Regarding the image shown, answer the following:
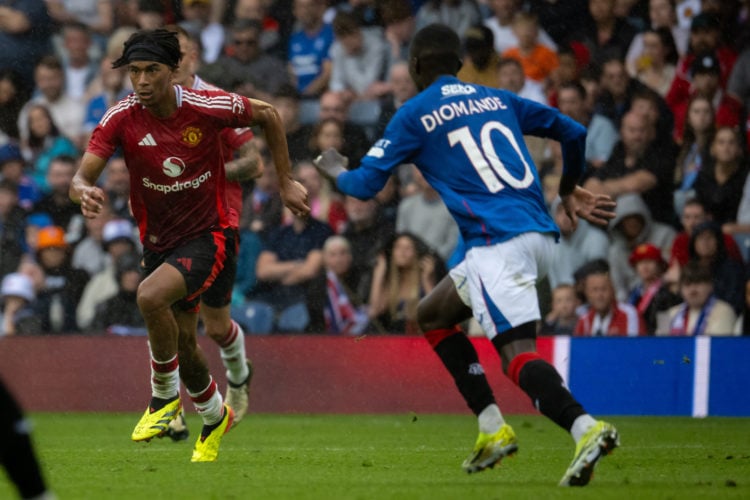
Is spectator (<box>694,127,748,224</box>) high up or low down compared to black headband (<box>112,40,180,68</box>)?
down

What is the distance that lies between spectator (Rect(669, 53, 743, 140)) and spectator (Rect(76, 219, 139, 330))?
5528 mm

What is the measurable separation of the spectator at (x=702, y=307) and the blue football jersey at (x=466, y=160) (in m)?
5.70

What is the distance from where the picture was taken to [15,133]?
16.0 m

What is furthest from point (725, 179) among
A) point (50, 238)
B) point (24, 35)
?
point (24, 35)

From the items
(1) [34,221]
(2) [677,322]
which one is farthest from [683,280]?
(1) [34,221]

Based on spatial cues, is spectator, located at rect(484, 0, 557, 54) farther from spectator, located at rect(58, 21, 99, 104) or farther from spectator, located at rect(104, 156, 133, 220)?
spectator, located at rect(58, 21, 99, 104)

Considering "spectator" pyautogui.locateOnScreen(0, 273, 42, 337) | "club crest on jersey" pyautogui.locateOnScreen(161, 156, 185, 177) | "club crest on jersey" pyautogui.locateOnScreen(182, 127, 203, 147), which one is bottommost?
"spectator" pyautogui.locateOnScreen(0, 273, 42, 337)

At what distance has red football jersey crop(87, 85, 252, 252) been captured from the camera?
26.7 ft

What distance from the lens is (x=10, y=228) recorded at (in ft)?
49.4

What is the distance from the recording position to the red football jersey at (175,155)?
26.7 ft

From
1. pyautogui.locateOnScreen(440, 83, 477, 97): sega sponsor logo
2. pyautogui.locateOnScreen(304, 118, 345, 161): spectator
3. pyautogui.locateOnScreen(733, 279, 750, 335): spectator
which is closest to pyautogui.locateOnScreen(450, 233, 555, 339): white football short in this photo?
pyautogui.locateOnScreen(440, 83, 477, 97): sega sponsor logo

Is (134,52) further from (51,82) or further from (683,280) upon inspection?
(51,82)

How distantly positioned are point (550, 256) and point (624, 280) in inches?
249

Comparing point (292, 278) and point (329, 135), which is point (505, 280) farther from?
point (329, 135)
